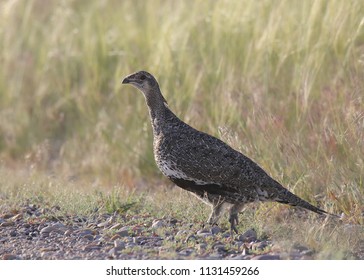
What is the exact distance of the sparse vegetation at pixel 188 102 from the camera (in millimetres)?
6742

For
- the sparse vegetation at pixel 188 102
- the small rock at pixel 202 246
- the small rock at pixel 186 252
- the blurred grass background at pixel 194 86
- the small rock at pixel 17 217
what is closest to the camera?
the small rock at pixel 186 252

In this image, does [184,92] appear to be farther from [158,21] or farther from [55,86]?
[55,86]

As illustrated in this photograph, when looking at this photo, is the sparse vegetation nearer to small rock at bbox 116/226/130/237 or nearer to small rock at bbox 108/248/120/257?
small rock at bbox 116/226/130/237

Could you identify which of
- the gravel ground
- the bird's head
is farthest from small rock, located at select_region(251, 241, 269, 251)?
the bird's head

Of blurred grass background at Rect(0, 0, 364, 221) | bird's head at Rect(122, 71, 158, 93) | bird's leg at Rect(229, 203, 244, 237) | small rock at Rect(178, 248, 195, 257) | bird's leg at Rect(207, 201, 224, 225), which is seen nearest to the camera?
small rock at Rect(178, 248, 195, 257)

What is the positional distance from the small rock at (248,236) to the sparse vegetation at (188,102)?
0.07 metres

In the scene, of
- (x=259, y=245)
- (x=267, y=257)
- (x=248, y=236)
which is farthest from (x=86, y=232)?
(x=267, y=257)

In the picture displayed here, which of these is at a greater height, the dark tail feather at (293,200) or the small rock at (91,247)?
the dark tail feather at (293,200)

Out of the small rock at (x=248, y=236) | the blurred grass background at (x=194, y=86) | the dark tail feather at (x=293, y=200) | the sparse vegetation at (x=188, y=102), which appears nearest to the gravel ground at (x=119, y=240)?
the small rock at (x=248, y=236)

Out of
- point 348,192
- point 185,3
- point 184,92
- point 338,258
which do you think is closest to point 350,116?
point 348,192

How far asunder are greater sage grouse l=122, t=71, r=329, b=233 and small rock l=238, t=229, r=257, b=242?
0.78ft

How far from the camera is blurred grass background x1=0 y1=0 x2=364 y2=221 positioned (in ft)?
23.4

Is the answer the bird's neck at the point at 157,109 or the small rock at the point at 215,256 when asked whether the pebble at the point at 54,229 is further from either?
the small rock at the point at 215,256

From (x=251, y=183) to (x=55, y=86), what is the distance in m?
4.99
